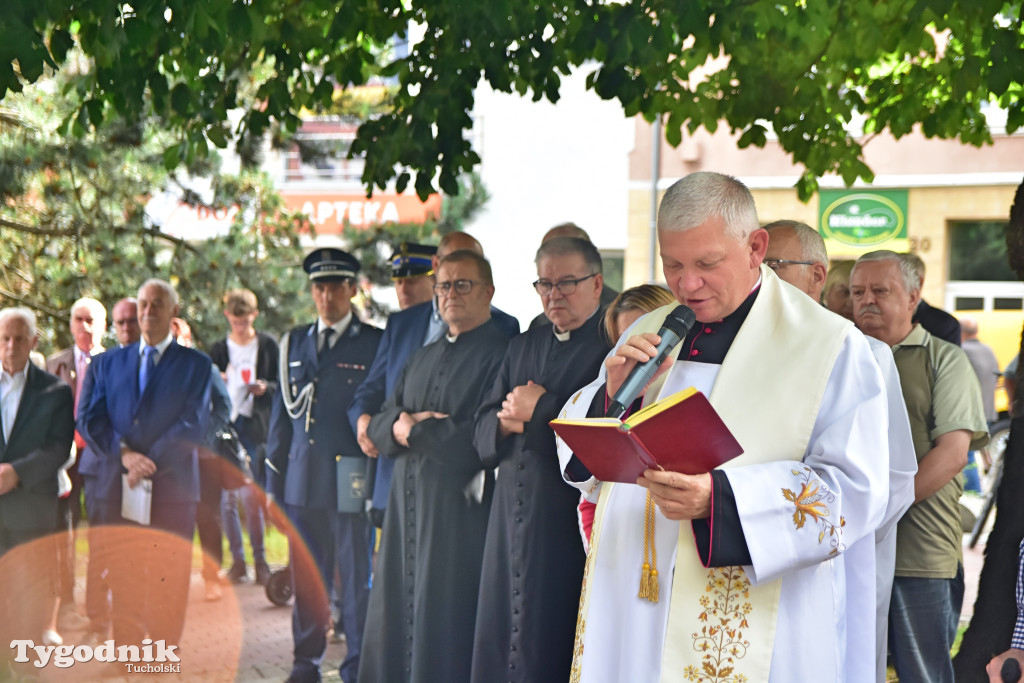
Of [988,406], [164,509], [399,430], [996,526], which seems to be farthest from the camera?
[988,406]

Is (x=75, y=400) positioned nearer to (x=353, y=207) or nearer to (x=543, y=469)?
(x=543, y=469)

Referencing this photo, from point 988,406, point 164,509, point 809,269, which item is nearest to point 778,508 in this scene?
point 809,269

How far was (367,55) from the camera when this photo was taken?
20.8 feet

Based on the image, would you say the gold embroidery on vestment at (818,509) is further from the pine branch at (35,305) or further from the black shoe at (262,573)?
the pine branch at (35,305)

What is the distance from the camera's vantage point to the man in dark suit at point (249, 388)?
7.98m

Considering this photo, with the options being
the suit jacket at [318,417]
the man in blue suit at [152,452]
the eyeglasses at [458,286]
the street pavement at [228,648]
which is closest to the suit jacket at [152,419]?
the man in blue suit at [152,452]

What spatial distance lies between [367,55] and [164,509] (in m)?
2.85

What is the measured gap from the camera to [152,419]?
6.25 meters

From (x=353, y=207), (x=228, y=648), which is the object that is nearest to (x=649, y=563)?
(x=228, y=648)

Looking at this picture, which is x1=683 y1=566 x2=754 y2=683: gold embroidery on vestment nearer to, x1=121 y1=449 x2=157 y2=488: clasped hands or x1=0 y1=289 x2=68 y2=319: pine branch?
x1=121 y1=449 x2=157 y2=488: clasped hands

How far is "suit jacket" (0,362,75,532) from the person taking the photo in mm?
6000

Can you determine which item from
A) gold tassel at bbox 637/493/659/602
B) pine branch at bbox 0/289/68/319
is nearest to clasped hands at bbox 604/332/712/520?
gold tassel at bbox 637/493/659/602

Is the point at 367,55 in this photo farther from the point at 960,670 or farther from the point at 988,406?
the point at 988,406

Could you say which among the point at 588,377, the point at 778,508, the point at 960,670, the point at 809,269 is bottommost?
the point at 960,670
